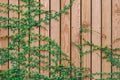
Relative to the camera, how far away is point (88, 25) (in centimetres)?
Answer: 477

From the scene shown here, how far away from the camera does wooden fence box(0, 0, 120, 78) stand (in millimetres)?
4727

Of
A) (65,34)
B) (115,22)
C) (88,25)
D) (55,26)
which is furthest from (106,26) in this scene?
(55,26)

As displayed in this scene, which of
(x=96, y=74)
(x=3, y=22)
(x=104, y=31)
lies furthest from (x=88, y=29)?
(x=3, y=22)

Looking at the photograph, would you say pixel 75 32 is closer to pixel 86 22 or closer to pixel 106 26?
pixel 86 22

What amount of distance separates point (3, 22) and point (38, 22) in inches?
17.8

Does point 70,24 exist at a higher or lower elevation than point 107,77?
higher

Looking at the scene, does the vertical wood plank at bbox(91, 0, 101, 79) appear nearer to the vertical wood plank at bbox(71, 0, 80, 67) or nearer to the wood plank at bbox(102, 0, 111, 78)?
the wood plank at bbox(102, 0, 111, 78)

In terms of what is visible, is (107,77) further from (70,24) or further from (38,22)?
(38,22)

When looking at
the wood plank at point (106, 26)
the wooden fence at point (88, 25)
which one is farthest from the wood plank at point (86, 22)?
the wood plank at point (106, 26)

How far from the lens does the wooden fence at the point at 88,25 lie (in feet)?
15.5

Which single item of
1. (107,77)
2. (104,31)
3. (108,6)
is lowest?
(107,77)

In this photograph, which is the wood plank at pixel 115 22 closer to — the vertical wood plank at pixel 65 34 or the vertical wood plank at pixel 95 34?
the vertical wood plank at pixel 95 34

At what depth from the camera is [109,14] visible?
481 cm

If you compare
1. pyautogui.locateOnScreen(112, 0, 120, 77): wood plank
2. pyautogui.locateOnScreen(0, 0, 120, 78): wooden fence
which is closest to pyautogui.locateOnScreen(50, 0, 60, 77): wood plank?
pyautogui.locateOnScreen(0, 0, 120, 78): wooden fence
